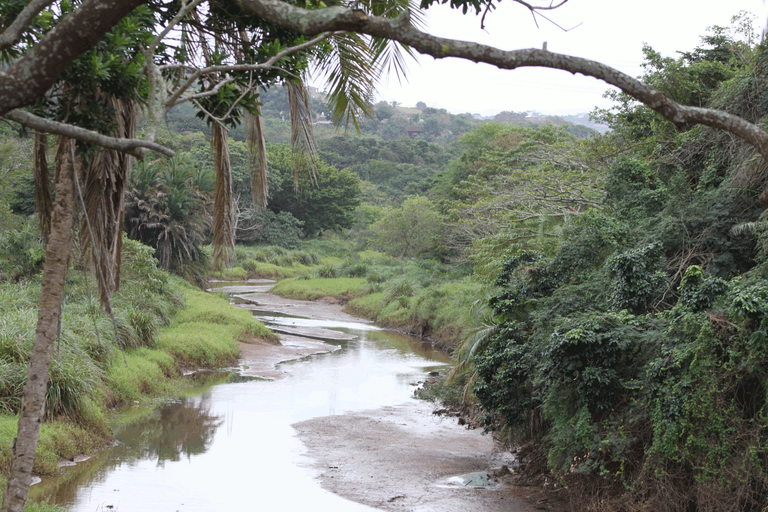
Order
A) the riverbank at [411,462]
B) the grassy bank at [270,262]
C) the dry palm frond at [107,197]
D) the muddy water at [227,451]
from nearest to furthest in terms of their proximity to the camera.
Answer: the dry palm frond at [107,197] < the muddy water at [227,451] < the riverbank at [411,462] < the grassy bank at [270,262]

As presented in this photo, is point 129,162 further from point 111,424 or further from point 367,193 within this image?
point 367,193

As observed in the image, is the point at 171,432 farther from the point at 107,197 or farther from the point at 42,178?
the point at 42,178

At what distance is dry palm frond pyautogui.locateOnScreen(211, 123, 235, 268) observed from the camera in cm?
606

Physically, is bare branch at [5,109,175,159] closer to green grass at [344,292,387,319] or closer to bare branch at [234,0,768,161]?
bare branch at [234,0,768,161]

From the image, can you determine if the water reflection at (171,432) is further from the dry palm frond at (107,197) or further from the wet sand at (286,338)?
the dry palm frond at (107,197)

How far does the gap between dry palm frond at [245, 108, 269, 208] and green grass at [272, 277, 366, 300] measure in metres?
26.9

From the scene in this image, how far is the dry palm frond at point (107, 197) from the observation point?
16.8ft

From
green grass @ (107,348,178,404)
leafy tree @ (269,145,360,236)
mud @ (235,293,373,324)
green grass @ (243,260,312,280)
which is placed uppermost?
leafy tree @ (269,145,360,236)

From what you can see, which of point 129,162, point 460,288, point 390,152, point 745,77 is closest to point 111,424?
point 129,162

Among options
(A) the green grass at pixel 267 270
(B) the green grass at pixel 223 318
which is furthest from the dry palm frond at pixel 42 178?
(A) the green grass at pixel 267 270

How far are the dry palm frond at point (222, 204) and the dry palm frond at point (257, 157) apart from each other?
256 mm

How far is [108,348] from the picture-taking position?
1142cm

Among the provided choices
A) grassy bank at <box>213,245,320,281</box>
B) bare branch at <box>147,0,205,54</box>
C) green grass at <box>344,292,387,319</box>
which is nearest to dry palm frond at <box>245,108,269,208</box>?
bare branch at <box>147,0,205,54</box>

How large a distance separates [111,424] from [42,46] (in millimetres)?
8713
